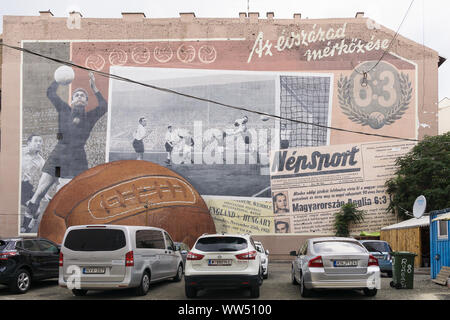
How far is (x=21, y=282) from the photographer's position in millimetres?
12953

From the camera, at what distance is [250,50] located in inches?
1283

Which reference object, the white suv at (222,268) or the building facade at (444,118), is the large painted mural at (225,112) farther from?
the white suv at (222,268)

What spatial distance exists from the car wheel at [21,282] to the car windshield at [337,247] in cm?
803

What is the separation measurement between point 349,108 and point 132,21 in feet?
53.8

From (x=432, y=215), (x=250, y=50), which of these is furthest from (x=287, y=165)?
(x=432, y=215)

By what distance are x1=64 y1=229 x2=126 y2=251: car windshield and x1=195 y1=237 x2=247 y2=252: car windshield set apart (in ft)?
6.41

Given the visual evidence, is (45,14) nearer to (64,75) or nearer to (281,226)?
(64,75)

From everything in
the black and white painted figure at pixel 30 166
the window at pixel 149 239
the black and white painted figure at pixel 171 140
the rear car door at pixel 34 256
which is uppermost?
the black and white painted figure at pixel 171 140

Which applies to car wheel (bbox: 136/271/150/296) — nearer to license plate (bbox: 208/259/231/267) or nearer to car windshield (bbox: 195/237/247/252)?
car windshield (bbox: 195/237/247/252)

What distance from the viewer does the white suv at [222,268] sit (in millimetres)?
10914

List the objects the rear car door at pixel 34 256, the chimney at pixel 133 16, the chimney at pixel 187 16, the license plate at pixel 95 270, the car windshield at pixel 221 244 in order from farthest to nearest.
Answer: the chimney at pixel 133 16
the chimney at pixel 187 16
the rear car door at pixel 34 256
the license plate at pixel 95 270
the car windshield at pixel 221 244

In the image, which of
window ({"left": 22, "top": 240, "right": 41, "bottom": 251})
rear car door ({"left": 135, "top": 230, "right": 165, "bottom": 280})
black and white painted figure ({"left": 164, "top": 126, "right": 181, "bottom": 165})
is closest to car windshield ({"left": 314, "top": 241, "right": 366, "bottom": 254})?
rear car door ({"left": 135, "top": 230, "right": 165, "bottom": 280})

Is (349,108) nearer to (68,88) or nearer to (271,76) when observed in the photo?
(271,76)

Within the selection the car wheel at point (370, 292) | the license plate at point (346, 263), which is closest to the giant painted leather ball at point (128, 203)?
the car wheel at point (370, 292)
